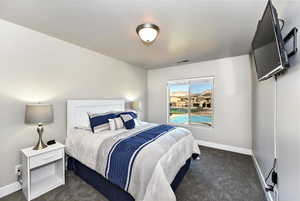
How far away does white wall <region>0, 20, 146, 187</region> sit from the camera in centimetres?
186

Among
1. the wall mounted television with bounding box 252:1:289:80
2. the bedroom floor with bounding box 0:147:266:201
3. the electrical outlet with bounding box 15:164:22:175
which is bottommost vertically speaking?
the bedroom floor with bounding box 0:147:266:201

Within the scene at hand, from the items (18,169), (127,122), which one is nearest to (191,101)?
(127,122)

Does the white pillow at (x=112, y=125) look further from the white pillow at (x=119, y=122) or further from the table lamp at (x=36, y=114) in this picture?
the table lamp at (x=36, y=114)

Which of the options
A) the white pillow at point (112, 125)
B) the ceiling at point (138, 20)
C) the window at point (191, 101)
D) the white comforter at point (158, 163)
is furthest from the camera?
the window at point (191, 101)

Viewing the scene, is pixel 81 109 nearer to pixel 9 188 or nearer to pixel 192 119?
pixel 9 188

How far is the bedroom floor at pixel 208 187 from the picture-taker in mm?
1765

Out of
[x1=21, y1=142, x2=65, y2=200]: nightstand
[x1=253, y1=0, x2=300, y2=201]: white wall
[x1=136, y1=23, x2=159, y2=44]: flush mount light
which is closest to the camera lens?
[x1=253, y1=0, x2=300, y2=201]: white wall

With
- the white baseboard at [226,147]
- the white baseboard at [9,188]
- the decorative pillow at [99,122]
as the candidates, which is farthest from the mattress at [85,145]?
the white baseboard at [226,147]

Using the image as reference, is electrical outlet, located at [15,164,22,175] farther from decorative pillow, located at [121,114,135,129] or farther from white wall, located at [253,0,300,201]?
white wall, located at [253,0,300,201]

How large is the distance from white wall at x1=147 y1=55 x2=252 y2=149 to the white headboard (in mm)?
2568

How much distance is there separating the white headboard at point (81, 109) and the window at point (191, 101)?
7.12ft

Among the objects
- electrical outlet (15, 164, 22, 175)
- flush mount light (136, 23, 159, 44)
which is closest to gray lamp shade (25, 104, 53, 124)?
electrical outlet (15, 164, 22, 175)

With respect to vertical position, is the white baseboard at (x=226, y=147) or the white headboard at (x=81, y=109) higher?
the white headboard at (x=81, y=109)

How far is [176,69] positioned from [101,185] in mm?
3644
